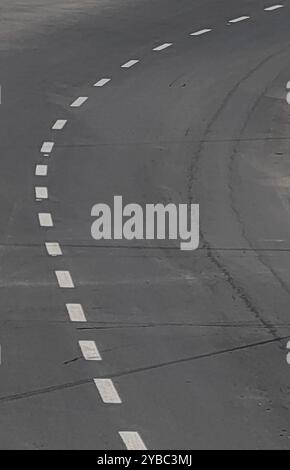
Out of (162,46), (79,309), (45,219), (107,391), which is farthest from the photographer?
(162,46)

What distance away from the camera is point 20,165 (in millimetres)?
22203

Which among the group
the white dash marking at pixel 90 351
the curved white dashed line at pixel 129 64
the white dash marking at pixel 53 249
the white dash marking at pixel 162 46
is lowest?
the white dash marking at pixel 162 46

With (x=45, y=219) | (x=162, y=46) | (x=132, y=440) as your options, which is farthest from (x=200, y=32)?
(x=132, y=440)

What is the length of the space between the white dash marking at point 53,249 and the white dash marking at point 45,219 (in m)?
0.89

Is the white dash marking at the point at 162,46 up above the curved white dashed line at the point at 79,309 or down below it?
below

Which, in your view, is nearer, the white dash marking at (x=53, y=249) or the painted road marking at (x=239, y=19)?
the white dash marking at (x=53, y=249)

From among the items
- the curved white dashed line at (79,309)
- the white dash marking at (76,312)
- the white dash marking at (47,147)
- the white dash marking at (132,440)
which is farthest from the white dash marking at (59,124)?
the white dash marking at (132,440)

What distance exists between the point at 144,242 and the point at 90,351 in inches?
173

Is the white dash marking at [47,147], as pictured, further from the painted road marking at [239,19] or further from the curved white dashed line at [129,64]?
the painted road marking at [239,19]

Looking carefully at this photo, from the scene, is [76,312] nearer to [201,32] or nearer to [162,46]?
[162,46]

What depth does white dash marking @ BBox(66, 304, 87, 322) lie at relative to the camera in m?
15.4

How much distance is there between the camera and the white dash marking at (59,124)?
79.9 ft

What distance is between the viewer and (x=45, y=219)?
19.4 meters

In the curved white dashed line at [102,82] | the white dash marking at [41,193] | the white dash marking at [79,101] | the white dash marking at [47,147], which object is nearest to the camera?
the white dash marking at [41,193]
